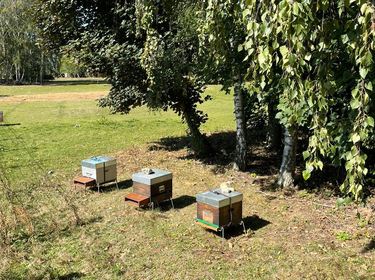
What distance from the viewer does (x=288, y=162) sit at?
796cm

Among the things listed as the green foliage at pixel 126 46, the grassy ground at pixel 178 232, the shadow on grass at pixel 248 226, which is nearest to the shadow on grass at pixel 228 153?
the grassy ground at pixel 178 232

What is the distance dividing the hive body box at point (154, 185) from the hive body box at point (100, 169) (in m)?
1.35

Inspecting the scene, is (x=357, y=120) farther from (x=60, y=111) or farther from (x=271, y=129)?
(x=60, y=111)

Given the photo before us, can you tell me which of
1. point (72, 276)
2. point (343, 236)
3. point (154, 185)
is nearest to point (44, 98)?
point (154, 185)

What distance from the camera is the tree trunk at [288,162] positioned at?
7871 millimetres

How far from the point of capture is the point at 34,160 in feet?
37.7

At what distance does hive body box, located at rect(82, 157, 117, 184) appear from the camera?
797 cm

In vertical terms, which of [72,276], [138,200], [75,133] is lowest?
[72,276]

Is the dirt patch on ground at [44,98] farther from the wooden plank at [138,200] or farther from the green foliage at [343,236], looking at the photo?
the green foliage at [343,236]

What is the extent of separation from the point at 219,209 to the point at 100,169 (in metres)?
3.54

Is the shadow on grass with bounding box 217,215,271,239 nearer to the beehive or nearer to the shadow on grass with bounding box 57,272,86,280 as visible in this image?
the beehive

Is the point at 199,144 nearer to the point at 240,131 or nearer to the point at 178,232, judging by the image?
the point at 240,131

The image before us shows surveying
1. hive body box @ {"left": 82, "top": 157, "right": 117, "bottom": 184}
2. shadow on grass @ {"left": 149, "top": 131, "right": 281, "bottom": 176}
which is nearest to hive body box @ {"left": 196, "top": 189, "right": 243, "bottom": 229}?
hive body box @ {"left": 82, "top": 157, "right": 117, "bottom": 184}

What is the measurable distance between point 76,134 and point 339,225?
41.9ft
